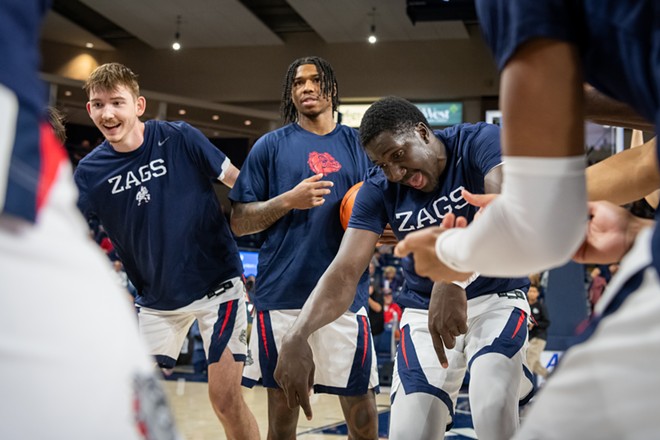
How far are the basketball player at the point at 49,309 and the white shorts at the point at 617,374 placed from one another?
2.11ft

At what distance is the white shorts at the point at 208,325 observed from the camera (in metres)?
4.64

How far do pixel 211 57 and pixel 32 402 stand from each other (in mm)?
19619

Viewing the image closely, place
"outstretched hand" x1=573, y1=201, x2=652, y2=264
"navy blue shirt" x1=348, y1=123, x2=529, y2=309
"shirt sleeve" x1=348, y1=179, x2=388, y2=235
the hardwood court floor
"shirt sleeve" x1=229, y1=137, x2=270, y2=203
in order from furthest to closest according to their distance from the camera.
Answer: the hardwood court floor, "shirt sleeve" x1=229, y1=137, x2=270, y2=203, "shirt sleeve" x1=348, y1=179, x2=388, y2=235, "navy blue shirt" x1=348, y1=123, x2=529, y2=309, "outstretched hand" x1=573, y1=201, x2=652, y2=264

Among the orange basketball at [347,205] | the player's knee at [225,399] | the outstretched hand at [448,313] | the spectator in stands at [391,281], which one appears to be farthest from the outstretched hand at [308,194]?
the spectator in stands at [391,281]

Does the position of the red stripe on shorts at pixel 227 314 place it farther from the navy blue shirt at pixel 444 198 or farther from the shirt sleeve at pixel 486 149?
the shirt sleeve at pixel 486 149

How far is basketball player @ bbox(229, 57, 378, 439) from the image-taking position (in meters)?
4.64

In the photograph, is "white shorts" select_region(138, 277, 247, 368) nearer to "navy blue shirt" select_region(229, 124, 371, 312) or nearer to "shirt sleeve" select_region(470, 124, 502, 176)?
"navy blue shirt" select_region(229, 124, 371, 312)

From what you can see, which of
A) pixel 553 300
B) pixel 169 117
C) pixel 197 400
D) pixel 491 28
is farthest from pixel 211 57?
pixel 491 28

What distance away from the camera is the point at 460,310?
120 inches

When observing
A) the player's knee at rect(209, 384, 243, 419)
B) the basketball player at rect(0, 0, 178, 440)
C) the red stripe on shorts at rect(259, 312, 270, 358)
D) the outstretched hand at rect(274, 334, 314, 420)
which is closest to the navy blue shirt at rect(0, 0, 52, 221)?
the basketball player at rect(0, 0, 178, 440)

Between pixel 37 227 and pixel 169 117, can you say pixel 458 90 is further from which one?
pixel 37 227

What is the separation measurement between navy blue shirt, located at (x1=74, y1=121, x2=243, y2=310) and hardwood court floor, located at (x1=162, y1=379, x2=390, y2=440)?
1.14 metres

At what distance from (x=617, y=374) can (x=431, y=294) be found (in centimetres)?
211

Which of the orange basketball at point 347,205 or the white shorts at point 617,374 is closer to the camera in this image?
the white shorts at point 617,374
